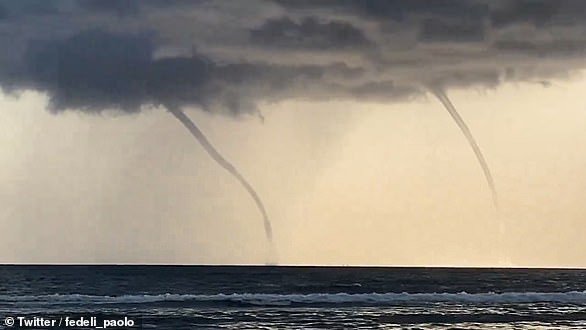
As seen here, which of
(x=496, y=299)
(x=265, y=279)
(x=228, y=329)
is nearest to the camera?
(x=228, y=329)

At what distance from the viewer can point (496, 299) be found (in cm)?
4191

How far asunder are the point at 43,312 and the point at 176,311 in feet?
17.6

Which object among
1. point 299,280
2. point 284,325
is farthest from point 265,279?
point 284,325

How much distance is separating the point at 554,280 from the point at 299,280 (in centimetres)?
2191

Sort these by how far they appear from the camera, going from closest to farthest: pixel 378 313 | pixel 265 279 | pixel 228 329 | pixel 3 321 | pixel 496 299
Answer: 1. pixel 228 329
2. pixel 3 321
3. pixel 378 313
4. pixel 496 299
5. pixel 265 279

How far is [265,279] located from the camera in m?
64.6

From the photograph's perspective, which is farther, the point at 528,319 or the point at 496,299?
the point at 496,299

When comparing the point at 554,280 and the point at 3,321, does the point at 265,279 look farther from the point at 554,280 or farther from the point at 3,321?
the point at 3,321

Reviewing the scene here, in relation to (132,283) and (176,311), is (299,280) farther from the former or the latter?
(176,311)

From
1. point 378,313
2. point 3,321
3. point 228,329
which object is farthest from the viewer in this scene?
point 378,313

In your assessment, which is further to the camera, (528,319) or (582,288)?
(582,288)

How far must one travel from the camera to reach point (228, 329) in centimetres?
2612

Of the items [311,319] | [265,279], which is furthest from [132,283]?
[311,319]

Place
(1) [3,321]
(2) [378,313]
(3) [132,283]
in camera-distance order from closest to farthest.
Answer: (1) [3,321], (2) [378,313], (3) [132,283]
